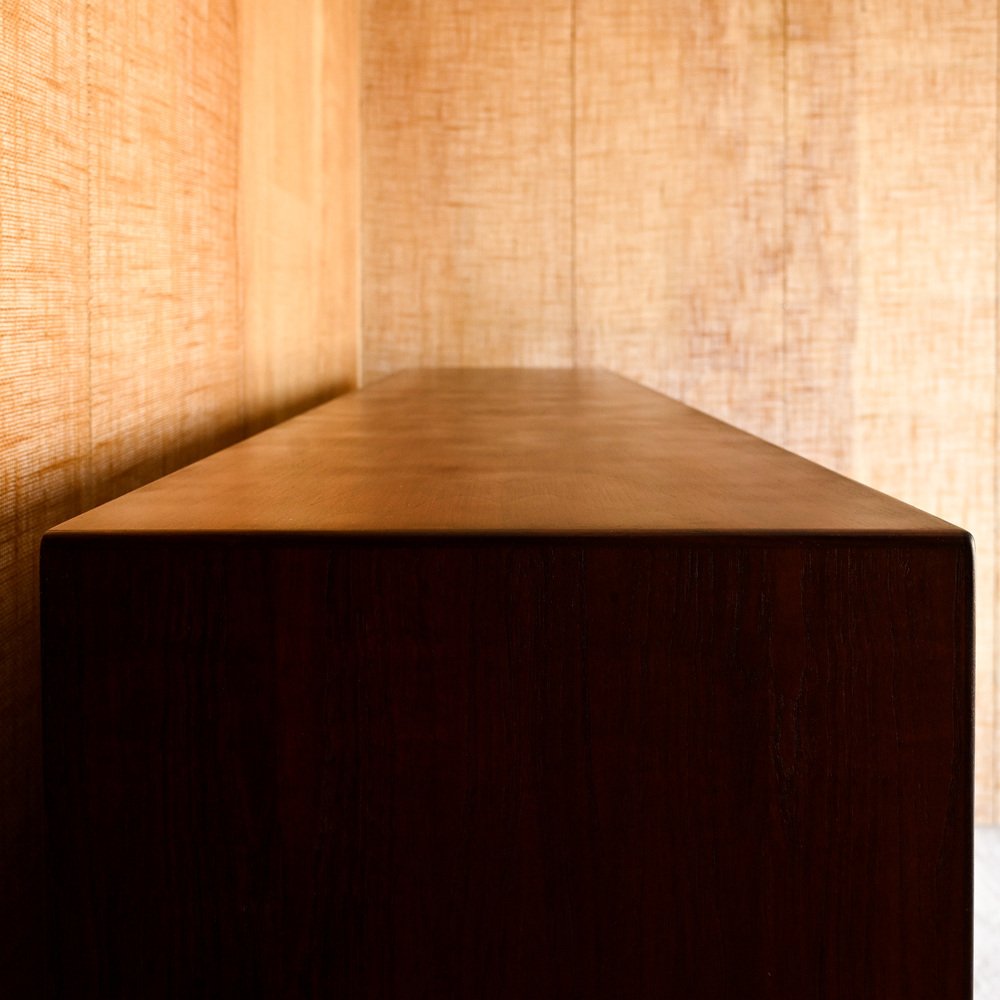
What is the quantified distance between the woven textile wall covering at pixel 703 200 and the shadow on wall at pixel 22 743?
183cm

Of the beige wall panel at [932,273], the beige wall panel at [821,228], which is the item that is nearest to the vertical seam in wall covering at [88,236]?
the beige wall panel at [821,228]

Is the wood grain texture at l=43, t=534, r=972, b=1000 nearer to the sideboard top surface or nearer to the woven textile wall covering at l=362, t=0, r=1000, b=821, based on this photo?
the sideboard top surface

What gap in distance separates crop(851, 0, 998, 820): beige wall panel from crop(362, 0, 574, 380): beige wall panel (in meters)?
0.71

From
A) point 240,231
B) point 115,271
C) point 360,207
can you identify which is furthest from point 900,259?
point 115,271

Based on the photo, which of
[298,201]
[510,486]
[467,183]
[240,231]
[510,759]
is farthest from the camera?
[467,183]

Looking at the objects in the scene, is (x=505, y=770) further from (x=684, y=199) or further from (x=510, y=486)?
(x=684, y=199)

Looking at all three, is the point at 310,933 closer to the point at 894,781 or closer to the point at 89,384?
the point at 894,781

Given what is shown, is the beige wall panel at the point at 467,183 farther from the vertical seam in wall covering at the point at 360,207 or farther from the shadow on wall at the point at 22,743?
the shadow on wall at the point at 22,743

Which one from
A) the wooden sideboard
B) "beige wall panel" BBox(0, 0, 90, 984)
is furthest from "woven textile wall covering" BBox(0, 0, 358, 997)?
the wooden sideboard

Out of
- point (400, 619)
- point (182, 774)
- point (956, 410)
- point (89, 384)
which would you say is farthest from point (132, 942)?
point (956, 410)

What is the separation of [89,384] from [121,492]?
12cm

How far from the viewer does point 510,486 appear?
2.04 ft

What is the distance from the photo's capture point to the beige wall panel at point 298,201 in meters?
1.48

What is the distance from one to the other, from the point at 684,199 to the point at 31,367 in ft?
6.70
